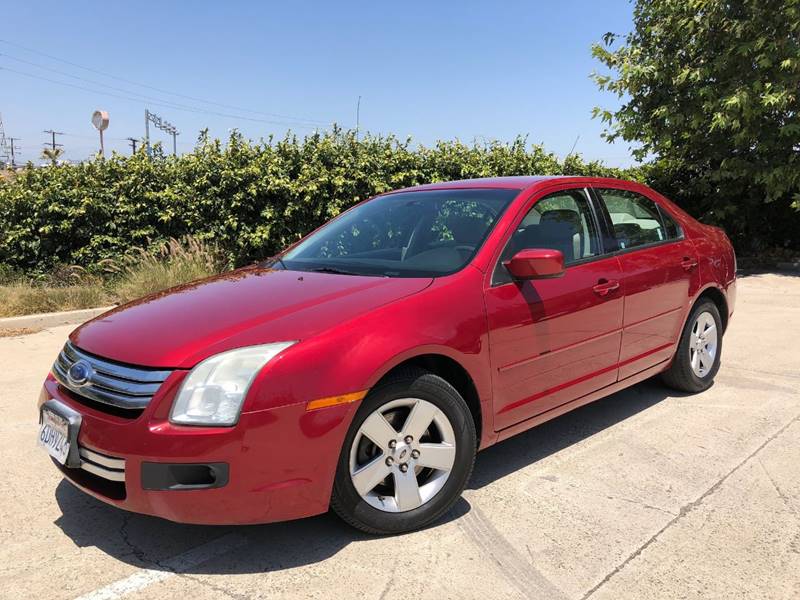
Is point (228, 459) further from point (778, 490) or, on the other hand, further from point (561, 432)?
point (778, 490)

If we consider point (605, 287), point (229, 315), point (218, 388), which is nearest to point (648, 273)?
point (605, 287)

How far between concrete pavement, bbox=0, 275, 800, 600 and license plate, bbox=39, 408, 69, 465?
42 cm

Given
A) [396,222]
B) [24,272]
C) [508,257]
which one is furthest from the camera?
[24,272]

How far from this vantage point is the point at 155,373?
2490 mm

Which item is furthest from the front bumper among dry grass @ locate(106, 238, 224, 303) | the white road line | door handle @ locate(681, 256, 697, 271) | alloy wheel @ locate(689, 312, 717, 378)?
dry grass @ locate(106, 238, 224, 303)

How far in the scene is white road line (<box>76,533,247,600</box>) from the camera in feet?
8.04

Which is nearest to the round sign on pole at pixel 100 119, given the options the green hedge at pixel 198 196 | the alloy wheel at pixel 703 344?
the green hedge at pixel 198 196

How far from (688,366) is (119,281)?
6.88m

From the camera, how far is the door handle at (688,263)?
450 centimetres

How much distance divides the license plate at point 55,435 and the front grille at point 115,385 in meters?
0.12

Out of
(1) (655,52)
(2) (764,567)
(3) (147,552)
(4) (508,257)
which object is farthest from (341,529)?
(1) (655,52)

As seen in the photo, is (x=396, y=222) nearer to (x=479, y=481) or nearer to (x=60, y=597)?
(x=479, y=481)

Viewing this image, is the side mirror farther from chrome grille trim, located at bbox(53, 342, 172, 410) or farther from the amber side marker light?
chrome grille trim, located at bbox(53, 342, 172, 410)

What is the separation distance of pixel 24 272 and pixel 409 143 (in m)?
5.74
